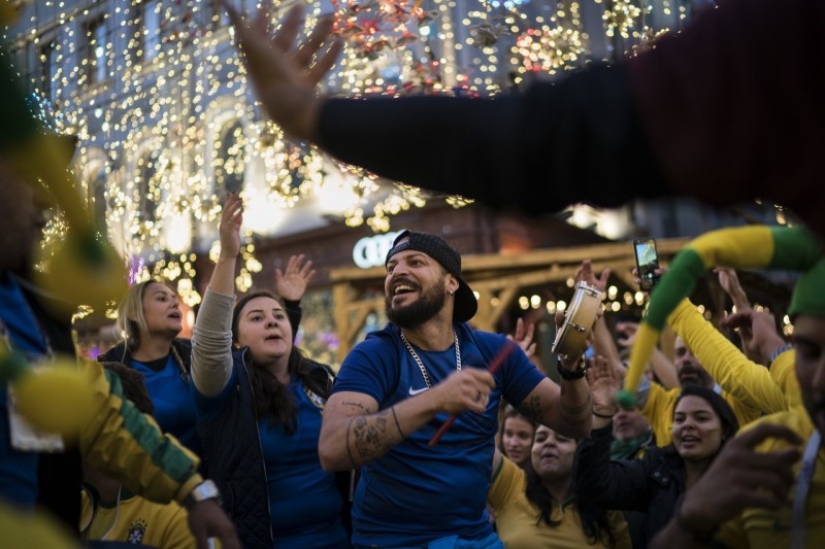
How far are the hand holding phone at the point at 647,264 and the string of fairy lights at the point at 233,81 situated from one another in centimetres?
201

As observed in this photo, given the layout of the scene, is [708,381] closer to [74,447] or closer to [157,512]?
[157,512]

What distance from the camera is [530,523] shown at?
4.88 m

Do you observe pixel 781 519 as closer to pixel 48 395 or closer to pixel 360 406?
pixel 48 395

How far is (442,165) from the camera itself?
1.22 m

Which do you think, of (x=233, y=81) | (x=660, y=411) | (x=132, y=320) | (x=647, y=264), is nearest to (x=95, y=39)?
(x=132, y=320)

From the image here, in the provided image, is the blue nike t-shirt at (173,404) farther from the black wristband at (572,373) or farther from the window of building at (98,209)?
the black wristband at (572,373)

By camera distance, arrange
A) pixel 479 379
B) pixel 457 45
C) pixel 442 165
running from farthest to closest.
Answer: pixel 457 45 → pixel 479 379 → pixel 442 165

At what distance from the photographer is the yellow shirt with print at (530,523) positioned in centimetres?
476

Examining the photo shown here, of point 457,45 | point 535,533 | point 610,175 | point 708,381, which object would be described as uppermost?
point 457,45

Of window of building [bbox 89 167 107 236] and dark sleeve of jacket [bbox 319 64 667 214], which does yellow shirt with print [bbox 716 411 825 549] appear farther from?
window of building [bbox 89 167 107 236]

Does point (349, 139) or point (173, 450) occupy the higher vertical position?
point (349, 139)

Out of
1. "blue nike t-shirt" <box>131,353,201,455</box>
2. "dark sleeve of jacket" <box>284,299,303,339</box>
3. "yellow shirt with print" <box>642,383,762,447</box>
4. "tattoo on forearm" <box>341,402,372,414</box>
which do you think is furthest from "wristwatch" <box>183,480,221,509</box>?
"yellow shirt with print" <box>642,383,762,447</box>

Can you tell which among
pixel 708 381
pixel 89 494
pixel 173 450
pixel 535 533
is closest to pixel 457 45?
pixel 708 381

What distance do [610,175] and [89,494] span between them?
3150 millimetres
